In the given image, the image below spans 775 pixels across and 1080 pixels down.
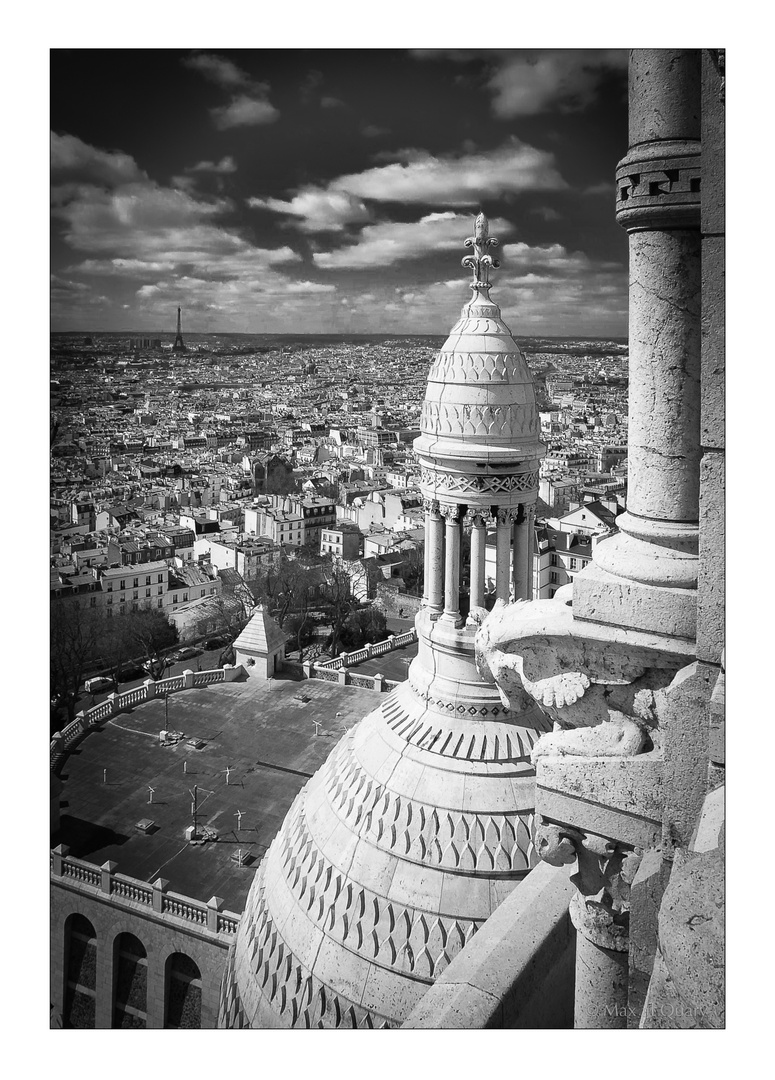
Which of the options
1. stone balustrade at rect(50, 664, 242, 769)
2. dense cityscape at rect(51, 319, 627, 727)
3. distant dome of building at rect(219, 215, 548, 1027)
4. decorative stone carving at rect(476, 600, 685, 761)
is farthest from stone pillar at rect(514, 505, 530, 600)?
stone balustrade at rect(50, 664, 242, 769)

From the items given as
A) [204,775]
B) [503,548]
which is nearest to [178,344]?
[503,548]

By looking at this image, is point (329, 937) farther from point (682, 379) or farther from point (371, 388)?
point (371, 388)

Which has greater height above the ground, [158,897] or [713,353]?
[713,353]

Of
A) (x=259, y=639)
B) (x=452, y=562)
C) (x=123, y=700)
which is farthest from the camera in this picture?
(x=259, y=639)

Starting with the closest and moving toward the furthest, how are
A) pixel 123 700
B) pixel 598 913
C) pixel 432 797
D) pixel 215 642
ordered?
1. pixel 598 913
2. pixel 432 797
3. pixel 123 700
4. pixel 215 642

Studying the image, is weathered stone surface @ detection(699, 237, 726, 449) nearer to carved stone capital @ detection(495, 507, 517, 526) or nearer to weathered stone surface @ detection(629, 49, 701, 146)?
weathered stone surface @ detection(629, 49, 701, 146)

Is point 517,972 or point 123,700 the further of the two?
point 123,700

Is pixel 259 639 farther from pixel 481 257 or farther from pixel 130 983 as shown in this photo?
pixel 481 257

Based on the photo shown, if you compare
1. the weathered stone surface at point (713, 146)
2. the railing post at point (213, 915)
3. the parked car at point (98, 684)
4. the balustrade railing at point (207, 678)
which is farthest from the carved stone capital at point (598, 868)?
the parked car at point (98, 684)
